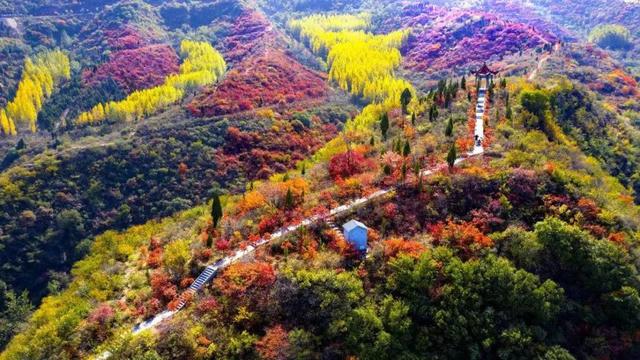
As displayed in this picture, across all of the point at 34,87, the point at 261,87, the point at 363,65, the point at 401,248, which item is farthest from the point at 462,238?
the point at 34,87

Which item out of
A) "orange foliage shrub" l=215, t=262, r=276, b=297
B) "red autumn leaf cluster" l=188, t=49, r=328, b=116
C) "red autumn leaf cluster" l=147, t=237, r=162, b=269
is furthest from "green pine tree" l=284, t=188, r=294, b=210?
"red autumn leaf cluster" l=188, t=49, r=328, b=116

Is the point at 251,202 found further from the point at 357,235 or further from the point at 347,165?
the point at 357,235

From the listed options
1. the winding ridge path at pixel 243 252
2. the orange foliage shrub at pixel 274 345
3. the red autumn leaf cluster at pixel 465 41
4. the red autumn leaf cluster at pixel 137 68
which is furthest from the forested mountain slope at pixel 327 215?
the red autumn leaf cluster at pixel 465 41

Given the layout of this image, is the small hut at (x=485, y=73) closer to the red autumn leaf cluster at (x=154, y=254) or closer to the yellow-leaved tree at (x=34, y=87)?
the red autumn leaf cluster at (x=154, y=254)

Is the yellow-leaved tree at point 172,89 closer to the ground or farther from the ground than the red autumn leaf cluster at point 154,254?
closer to the ground

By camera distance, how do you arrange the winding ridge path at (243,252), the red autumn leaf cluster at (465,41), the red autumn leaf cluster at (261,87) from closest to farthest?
the winding ridge path at (243,252)
the red autumn leaf cluster at (261,87)
the red autumn leaf cluster at (465,41)

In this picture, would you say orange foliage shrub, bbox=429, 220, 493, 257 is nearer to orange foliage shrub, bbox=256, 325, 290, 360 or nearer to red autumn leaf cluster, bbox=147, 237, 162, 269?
orange foliage shrub, bbox=256, 325, 290, 360
